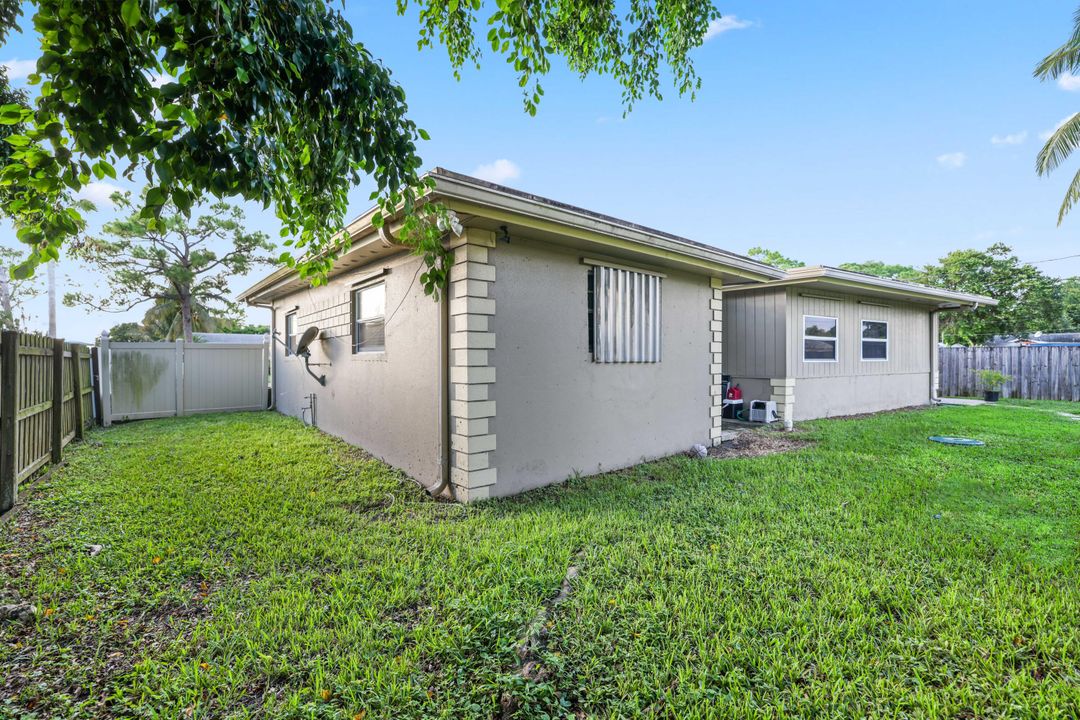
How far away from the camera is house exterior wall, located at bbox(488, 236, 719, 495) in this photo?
4488mm

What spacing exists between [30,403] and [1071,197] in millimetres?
17620

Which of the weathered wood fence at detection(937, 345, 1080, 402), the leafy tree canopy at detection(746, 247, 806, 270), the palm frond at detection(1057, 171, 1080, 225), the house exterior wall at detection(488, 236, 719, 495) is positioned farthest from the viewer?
the leafy tree canopy at detection(746, 247, 806, 270)

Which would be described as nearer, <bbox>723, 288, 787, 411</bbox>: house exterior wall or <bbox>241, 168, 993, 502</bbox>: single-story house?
<bbox>241, 168, 993, 502</bbox>: single-story house

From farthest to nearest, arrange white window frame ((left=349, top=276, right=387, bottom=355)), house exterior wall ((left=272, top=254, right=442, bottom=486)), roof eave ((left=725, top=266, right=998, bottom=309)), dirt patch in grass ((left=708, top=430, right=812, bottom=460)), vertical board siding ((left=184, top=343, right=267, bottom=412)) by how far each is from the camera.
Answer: vertical board siding ((left=184, top=343, right=267, bottom=412)) → roof eave ((left=725, top=266, right=998, bottom=309)) → dirt patch in grass ((left=708, top=430, right=812, bottom=460)) → white window frame ((left=349, top=276, right=387, bottom=355)) → house exterior wall ((left=272, top=254, right=442, bottom=486))

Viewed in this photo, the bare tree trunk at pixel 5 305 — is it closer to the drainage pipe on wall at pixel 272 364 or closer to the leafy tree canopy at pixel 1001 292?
the drainage pipe on wall at pixel 272 364

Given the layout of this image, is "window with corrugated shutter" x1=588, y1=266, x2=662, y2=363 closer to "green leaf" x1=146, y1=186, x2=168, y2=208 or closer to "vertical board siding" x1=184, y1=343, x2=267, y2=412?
"green leaf" x1=146, y1=186, x2=168, y2=208

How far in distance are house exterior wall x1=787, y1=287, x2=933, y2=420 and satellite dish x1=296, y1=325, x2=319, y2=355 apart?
8.31 metres

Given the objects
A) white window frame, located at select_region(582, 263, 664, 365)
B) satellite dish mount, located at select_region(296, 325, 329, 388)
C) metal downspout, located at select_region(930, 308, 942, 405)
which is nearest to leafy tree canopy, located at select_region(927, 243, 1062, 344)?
metal downspout, located at select_region(930, 308, 942, 405)

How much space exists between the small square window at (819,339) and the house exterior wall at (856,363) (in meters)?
0.12

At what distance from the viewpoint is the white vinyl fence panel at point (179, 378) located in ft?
29.6

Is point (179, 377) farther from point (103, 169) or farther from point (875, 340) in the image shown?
point (875, 340)

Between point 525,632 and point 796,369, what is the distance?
27.1ft

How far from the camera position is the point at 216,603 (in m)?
2.55

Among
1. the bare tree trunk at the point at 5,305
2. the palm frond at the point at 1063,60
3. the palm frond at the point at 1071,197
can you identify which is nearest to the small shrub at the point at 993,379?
the palm frond at the point at 1071,197
